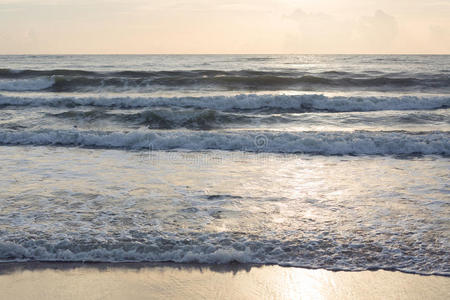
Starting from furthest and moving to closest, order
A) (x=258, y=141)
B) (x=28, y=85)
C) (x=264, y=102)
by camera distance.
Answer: (x=28, y=85)
(x=264, y=102)
(x=258, y=141)

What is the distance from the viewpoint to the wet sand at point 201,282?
3.80 meters

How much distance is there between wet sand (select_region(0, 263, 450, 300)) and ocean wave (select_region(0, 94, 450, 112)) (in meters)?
11.6

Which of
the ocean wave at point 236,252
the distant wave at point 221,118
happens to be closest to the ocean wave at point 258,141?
the distant wave at point 221,118

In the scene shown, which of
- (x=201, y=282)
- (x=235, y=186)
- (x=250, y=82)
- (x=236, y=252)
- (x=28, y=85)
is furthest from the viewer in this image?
(x=28, y=85)

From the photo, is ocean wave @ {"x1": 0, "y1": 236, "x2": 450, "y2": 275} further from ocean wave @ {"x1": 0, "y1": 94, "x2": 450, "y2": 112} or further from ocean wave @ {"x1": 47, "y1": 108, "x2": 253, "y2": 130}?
ocean wave @ {"x1": 0, "y1": 94, "x2": 450, "y2": 112}

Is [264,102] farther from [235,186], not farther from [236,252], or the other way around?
[236,252]

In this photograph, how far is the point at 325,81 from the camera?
21.4m

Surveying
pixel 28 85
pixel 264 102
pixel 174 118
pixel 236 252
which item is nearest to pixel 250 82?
pixel 264 102

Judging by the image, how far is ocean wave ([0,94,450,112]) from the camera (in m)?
15.6

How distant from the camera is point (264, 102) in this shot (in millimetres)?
16125

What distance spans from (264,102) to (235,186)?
9617 mm

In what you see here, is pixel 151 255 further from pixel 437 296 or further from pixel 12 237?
pixel 437 296

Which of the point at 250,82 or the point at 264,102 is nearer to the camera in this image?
the point at 264,102

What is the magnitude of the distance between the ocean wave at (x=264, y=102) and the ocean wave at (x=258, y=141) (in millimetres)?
4804
